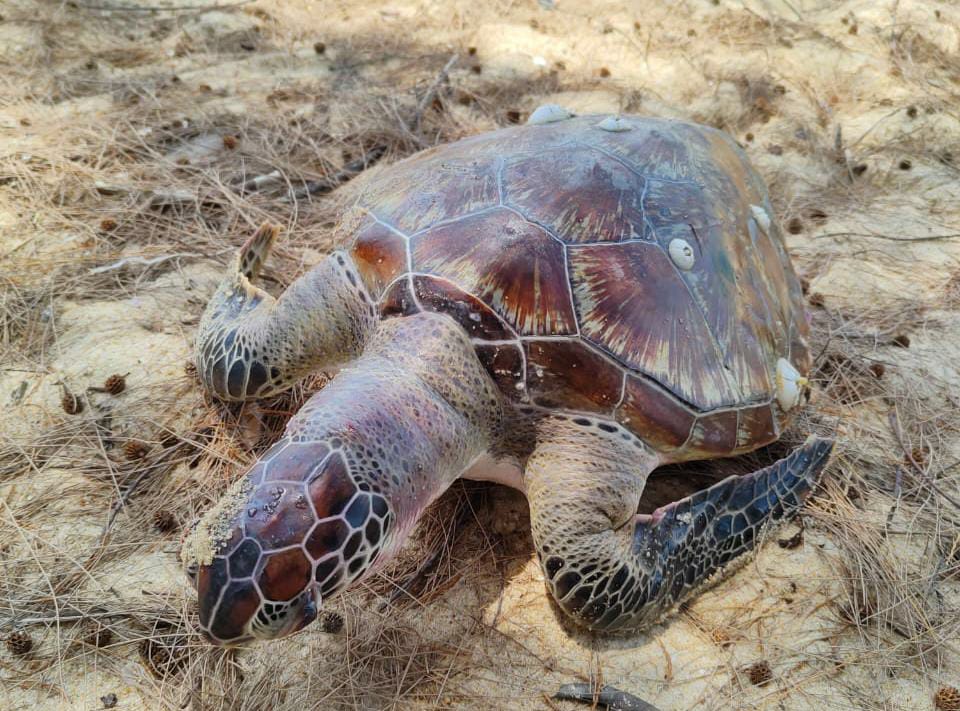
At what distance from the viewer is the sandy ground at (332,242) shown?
1931 millimetres

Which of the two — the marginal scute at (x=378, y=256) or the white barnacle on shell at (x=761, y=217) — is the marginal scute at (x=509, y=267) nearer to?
the marginal scute at (x=378, y=256)

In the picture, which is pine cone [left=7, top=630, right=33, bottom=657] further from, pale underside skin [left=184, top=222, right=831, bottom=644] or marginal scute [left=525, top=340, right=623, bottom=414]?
marginal scute [left=525, top=340, right=623, bottom=414]

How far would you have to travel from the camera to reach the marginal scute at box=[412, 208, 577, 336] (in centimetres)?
203

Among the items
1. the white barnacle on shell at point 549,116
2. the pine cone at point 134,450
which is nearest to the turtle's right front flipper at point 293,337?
the pine cone at point 134,450

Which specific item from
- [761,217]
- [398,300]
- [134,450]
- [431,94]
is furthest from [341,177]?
[761,217]

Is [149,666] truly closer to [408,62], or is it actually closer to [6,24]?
[408,62]

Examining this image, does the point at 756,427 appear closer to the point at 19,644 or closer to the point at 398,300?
the point at 398,300

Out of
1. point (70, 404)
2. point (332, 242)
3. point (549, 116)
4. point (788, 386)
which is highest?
point (549, 116)

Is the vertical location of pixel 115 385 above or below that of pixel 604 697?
above

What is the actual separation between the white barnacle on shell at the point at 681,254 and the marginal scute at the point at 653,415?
18.4 inches

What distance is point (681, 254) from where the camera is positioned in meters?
2.24

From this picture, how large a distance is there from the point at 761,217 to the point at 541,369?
1.40 metres

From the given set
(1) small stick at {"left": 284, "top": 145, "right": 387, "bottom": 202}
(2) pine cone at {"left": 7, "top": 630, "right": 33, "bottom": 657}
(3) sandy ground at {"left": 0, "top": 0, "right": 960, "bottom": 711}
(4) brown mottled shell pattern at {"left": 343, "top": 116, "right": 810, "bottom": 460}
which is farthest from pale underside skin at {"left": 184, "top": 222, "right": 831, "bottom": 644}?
(1) small stick at {"left": 284, "top": 145, "right": 387, "bottom": 202}

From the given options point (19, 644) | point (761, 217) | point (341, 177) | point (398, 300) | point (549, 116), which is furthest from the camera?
point (341, 177)
